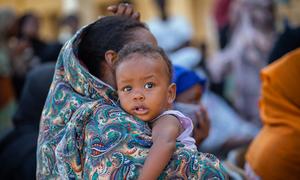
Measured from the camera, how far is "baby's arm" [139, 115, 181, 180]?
2258 millimetres

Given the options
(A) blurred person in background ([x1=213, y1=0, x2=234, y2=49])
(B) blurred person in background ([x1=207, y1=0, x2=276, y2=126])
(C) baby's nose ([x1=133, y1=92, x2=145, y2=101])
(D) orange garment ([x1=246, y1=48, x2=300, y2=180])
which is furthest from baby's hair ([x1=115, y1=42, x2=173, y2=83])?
(A) blurred person in background ([x1=213, y1=0, x2=234, y2=49])

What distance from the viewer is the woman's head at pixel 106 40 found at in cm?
271

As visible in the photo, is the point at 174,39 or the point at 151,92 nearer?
the point at 151,92

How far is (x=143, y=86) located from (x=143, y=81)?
0.02 metres

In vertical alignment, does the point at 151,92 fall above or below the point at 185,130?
above

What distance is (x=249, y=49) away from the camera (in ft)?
23.0

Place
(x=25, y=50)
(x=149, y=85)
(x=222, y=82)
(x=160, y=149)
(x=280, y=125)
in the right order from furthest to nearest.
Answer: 1. (x=25, y=50)
2. (x=222, y=82)
3. (x=280, y=125)
4. (x=149, y=85)
5. (x=160, y=149)

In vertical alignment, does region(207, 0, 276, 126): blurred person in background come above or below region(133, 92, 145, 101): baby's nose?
below

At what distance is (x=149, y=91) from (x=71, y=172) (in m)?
Answer: 0.42

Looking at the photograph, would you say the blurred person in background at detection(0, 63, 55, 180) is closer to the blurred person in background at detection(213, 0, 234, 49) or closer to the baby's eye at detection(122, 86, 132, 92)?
the baby's eye at detection(122, 86, 132, 92)

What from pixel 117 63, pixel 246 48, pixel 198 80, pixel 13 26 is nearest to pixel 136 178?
pixel 117 63

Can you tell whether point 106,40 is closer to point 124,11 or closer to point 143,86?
point 124,11

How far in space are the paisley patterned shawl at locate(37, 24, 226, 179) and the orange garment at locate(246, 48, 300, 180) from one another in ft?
4.36

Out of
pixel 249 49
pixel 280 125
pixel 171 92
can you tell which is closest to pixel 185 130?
pixel 171 92
